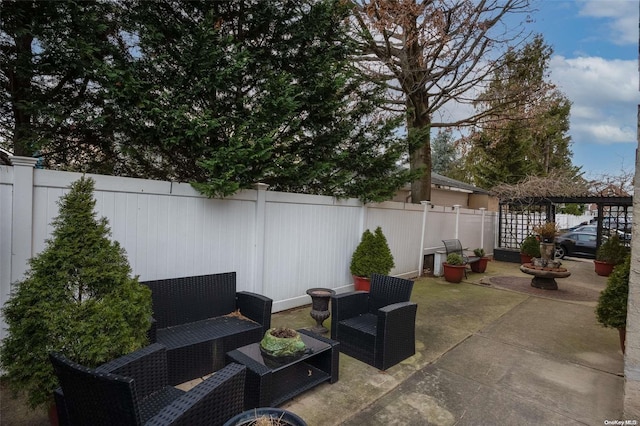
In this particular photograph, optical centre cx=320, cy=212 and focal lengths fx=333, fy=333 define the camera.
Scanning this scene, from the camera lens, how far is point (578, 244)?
12531mm

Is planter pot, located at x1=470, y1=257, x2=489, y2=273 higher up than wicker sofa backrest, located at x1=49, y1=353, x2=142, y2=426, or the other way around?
wicker sofa backrest, located at x1=49, y1=353, x2=142, y2=426

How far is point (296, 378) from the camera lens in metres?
3.07

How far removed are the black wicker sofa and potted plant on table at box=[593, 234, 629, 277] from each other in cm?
1007

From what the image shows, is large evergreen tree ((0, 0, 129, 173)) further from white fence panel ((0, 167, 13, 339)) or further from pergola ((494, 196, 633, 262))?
pergola ((494, 196, 633, 262))

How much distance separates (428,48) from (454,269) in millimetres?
5212

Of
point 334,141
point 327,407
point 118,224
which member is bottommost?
point 327,407

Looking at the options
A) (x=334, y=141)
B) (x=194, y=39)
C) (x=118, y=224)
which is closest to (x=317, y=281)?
(x=334, y=141)

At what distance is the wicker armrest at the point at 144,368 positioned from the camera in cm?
209

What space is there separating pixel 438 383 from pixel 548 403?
916 mm

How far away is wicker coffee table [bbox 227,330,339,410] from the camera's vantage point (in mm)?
2535

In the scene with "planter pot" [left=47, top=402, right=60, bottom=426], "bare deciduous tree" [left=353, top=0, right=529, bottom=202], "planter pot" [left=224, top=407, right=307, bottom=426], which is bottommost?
"planter pot" [left=47, top=402, right=60, bottom=426]

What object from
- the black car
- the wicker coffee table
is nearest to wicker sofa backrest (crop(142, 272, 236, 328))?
the wicker coffee table

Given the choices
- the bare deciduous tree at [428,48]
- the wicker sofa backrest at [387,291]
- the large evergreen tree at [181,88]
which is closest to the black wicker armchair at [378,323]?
the wicker sofa backrest at [387,291]

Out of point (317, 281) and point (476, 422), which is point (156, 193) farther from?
point (476, 422)
